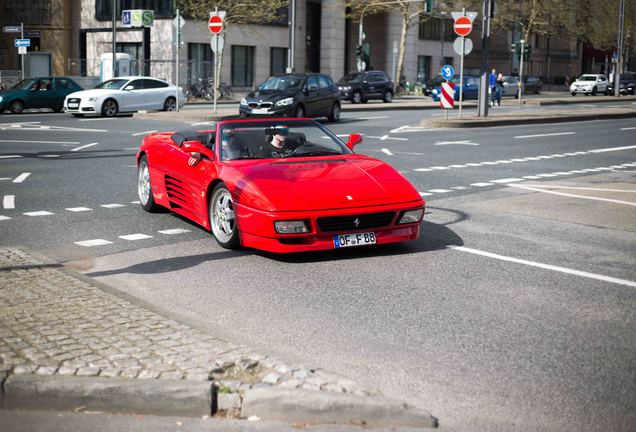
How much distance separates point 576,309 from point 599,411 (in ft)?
6.97

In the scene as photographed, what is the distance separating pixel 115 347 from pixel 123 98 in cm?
3005

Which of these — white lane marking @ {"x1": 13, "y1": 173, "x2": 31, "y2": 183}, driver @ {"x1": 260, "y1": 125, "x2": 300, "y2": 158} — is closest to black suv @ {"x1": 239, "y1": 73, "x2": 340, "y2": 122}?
white lane marking @ {"x1": 13, "y1": 173, "x2": 31, "y2": 183}

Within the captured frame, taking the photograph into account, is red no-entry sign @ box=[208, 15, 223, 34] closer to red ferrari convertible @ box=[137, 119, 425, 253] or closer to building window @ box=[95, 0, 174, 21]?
red ferrari convertible @ box=[137, 119, 425, 253]

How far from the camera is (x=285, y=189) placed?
27.8ft

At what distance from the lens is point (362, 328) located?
618cm

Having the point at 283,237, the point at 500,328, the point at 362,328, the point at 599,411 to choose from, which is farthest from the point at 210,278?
the point at 599,411

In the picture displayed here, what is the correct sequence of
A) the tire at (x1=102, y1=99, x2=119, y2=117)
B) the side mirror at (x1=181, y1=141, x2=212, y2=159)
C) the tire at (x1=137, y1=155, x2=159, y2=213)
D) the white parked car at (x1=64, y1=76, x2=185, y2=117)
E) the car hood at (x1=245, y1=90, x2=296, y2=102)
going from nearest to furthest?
the side mirror at (x1=181, y1=141, x2=212, y2=159), the tire at (x1=137, y1=155, x2=159, y2=213), the car hood at (x1=245, y1=90, x2=296, y2=102), the white parked car at (x1=64, y1=76, x2=185, y2=117), the tire at (x1=102, y1=99, x2=119, y2=117)

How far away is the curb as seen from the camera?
29.3 meters

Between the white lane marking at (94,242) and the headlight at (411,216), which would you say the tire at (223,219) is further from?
the headlight at (411,216)

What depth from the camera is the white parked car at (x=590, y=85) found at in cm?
6944

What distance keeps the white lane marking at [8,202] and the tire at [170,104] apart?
24.8 metres

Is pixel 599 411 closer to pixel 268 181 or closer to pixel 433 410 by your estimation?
pixel 433 410

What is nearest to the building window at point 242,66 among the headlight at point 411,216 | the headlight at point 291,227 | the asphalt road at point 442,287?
the asphalt road at point 442,287

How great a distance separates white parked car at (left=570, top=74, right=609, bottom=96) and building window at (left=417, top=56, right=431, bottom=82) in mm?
13323
